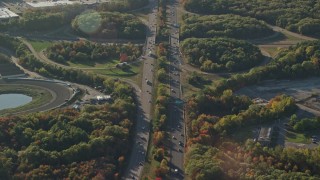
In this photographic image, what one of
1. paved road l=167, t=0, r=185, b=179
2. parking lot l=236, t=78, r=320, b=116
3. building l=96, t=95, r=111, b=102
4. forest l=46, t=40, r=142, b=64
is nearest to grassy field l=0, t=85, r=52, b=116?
building l=96, t=95, r=111, b=102

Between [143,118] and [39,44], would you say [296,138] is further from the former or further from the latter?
[39,44]

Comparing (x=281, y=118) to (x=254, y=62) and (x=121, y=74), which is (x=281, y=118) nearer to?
(x=254, y=62)

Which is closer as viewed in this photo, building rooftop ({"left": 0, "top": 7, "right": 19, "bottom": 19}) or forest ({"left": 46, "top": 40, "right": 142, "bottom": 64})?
forest ({"left": 46, "top": 40, "right": 142, "bottom": 64})

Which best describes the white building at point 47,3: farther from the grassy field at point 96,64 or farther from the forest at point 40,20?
A: the grassy field at point 96,64

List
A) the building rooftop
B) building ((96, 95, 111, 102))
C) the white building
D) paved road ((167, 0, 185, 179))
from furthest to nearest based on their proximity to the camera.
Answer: the white building → the building rooftop → building ((96, 95, 111, 102)) → paved road ((167, 0, 185, 179))

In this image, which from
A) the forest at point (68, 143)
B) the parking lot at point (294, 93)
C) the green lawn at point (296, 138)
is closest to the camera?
the forest at point (68, 143)

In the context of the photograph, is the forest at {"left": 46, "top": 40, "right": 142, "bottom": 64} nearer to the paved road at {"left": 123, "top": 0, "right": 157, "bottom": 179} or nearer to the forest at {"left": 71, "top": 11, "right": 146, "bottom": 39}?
the paved road at {"left": 123, "top": 0, "right": 157, "bottom": 179}

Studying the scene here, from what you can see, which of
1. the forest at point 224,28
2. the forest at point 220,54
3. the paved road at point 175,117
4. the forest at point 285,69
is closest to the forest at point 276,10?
the forest at point 224,28
